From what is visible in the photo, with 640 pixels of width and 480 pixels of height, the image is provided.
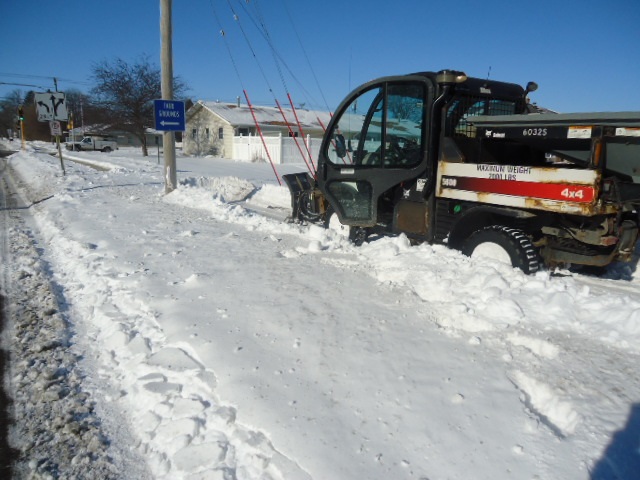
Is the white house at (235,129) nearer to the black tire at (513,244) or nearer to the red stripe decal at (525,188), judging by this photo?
the red stripe decal at (525,188)

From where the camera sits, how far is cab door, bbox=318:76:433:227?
18.6 feet

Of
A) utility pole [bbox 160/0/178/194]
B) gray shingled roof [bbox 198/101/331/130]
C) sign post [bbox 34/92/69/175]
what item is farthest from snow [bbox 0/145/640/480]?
gray shingled roof [bbox 198/101/331/130]

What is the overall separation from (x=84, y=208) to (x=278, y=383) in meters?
8.12

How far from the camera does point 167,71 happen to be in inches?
425

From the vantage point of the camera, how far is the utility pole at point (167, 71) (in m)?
10.6

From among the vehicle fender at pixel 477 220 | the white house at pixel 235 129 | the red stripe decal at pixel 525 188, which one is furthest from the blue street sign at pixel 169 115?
the white house at pixel 235 129

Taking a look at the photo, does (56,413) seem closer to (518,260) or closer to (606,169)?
(518,260)

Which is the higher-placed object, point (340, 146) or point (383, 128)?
point (383, 128)

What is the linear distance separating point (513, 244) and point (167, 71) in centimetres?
928

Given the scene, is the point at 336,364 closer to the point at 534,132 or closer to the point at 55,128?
the point at 534,132

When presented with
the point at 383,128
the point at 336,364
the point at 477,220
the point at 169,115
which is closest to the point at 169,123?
the point at 169,115

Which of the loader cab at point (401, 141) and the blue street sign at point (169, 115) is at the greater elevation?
the blue street sign at point (169, 115)

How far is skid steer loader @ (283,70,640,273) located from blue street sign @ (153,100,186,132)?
5.33 meters

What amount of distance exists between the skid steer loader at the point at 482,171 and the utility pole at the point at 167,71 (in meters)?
5.59
